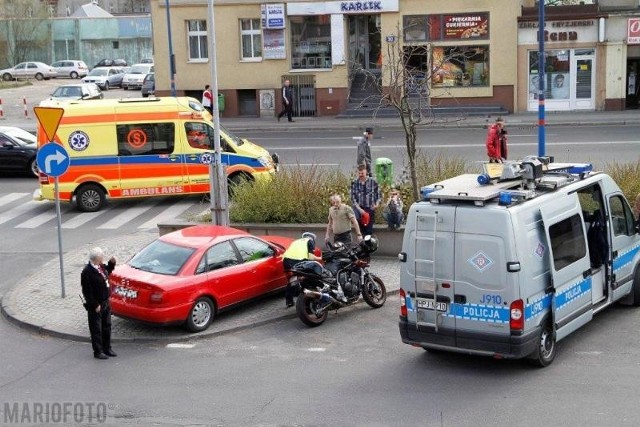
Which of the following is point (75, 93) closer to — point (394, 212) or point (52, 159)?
point (52, 159)

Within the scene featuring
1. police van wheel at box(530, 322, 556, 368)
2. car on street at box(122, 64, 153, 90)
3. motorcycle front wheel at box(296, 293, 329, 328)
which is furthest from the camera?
car on street at box(122, 64, 153, 90)

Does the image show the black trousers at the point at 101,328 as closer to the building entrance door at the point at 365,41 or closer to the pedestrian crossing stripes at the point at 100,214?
the pedestrian crossing stripes at the point at 100,214

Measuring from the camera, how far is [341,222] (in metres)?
15.1

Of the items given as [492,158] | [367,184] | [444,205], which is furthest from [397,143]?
[444,205]

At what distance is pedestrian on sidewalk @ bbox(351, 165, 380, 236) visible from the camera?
16.4 meters

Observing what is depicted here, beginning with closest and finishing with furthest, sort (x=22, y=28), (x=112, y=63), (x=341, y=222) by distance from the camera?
(x=341, y=222)
(x=112, y=63)
(x=22, y=28)

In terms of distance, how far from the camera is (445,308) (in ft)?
35.9

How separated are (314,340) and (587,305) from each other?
12.1ft

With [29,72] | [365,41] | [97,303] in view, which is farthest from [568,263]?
[29,72]

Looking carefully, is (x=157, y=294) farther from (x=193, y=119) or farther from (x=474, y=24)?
(x=474, y=24)

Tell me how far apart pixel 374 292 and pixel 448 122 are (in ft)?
75.0

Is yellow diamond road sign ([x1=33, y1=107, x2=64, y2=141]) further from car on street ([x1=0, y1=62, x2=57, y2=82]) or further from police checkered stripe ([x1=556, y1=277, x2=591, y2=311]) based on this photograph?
car on street ([x1=0, y1=62, x2=57, y2=82])

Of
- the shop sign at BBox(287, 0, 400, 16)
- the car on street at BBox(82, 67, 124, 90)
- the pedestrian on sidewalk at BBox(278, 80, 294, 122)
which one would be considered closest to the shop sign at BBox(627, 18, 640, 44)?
the shop sign at BBox(287, 0, 400, 16)

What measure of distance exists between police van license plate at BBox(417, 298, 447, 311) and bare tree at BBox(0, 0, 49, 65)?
2785 inches
